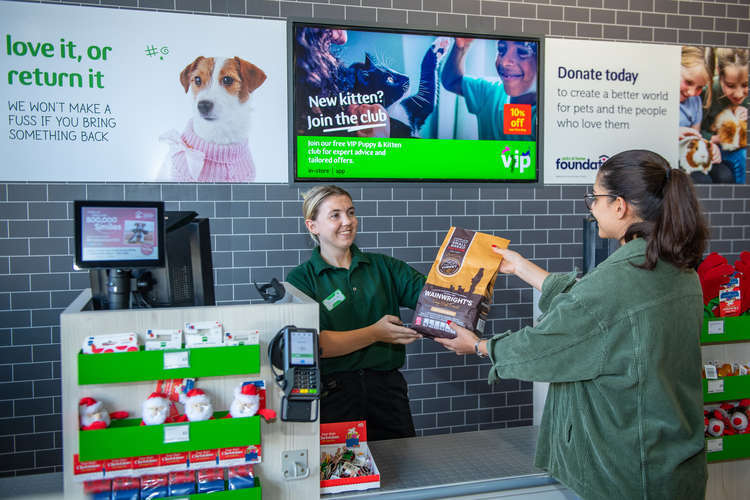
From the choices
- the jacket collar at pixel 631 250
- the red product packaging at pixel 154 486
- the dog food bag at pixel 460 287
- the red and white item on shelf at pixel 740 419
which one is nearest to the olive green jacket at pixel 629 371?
the jacket collar at pixel 631 250

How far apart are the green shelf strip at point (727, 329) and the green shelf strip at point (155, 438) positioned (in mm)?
1676

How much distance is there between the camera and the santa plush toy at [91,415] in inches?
57.2

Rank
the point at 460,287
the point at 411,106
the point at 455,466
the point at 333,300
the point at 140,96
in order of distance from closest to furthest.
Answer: the point at 455,466 → the point at 460,287 → the point at 333,300 → the point at 140,96 → the point at 411,106

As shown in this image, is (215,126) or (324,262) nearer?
(324,262)

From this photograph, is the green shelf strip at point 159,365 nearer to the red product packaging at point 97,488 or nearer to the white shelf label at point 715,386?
the red product packaging at point 97,488

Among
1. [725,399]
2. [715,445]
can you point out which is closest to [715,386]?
[725,399]

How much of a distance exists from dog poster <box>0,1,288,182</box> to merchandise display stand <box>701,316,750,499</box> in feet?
8.65

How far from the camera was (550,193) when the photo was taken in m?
4.43

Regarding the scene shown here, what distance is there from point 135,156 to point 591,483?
315cm

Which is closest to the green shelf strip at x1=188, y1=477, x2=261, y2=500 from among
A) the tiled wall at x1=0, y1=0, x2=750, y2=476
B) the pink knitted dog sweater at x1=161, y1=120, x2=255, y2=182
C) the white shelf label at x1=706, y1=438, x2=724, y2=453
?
the white shelf label at x1=706, y1=438, x2=724, y2=453

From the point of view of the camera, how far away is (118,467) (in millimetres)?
1479

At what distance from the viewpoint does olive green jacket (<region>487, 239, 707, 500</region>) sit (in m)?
1.53

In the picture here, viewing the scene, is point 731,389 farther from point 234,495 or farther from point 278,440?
point 234,495

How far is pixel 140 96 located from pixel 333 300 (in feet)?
6.85
